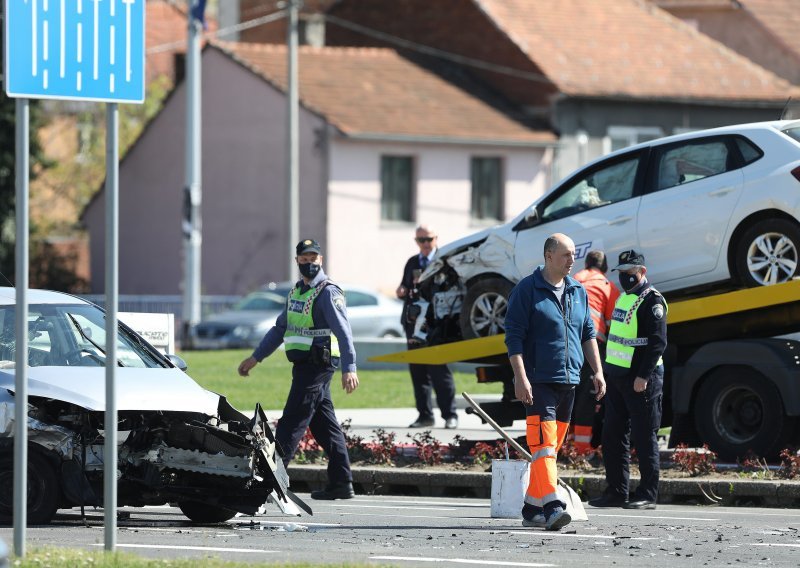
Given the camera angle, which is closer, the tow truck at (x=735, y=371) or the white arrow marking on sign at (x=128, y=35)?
the white arrow marking on sign at (x=128, y=35)

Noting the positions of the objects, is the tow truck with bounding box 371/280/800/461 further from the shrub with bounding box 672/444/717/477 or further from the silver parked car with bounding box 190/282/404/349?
the silver parked car with bounding box 190/282/404/349

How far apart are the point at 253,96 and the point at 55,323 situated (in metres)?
31.5

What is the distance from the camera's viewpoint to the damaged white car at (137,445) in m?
10.9

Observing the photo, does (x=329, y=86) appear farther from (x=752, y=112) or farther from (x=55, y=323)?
(x=55, y=323)

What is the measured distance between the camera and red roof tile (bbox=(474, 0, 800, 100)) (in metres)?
44.8

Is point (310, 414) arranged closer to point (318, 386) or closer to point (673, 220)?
point (318, 386)

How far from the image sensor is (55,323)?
1175 centimetres

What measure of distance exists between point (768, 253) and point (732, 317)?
0.77m

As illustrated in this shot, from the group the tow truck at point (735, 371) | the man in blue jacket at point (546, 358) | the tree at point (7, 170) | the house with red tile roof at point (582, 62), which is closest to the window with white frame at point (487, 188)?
the house with red tile roof at point (582, 62)

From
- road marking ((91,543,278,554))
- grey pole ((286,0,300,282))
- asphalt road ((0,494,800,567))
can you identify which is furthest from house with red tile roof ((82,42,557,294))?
road marking ((91,543,278,554))

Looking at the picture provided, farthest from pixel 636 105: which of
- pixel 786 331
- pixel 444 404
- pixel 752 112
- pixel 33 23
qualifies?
pixel 33 23

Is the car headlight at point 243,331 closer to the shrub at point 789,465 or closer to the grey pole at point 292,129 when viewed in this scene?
the grey pole at point 292,129

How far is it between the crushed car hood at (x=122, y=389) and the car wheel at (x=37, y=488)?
407 mm

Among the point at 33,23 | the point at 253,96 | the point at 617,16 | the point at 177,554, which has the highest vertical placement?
the point at 617,16
